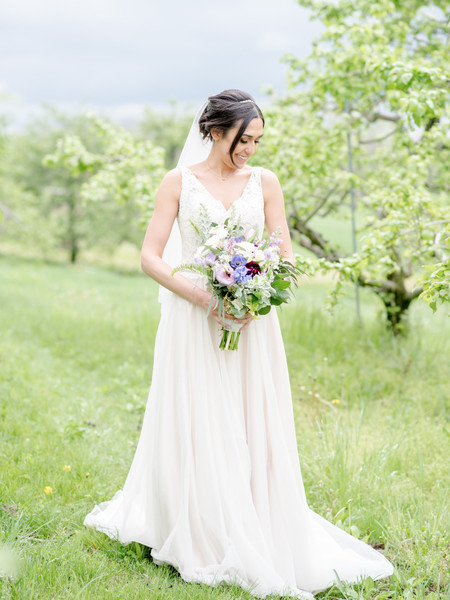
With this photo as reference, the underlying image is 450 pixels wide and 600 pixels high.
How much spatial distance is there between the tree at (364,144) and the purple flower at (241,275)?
2633 mm

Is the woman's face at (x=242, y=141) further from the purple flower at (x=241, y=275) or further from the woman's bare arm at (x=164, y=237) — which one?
the purple flower at (x=241, y=275)

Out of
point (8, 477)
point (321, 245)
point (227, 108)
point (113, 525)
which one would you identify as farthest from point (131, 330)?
point (227, 108)

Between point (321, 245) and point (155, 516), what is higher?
point (321, 245)

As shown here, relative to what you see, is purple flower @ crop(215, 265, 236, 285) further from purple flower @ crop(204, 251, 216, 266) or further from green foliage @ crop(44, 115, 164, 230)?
green foliage @ crop(44, 115, 164, 230)

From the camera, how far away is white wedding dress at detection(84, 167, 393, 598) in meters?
3.15

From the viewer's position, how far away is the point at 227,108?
10.2 ft

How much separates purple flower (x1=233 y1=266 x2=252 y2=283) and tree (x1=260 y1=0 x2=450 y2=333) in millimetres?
2633

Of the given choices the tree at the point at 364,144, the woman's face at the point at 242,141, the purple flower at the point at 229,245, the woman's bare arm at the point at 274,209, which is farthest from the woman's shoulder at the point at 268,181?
the tree at the point at 364,144

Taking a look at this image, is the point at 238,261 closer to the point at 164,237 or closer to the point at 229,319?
the point at 229,319

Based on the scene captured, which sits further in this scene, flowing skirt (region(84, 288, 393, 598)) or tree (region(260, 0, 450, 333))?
tree (region(260, 0, 450, 333))

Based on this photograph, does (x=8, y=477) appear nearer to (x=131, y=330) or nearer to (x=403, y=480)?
(x=403, y=480)

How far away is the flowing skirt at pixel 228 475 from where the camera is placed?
3145 mm

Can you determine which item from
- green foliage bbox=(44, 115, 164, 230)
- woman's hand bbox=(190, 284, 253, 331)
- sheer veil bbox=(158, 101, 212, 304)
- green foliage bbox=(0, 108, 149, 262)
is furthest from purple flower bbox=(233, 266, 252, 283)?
green foliage bbox=(0, 108, 149, 262)

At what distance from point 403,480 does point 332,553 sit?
3.87 ft
